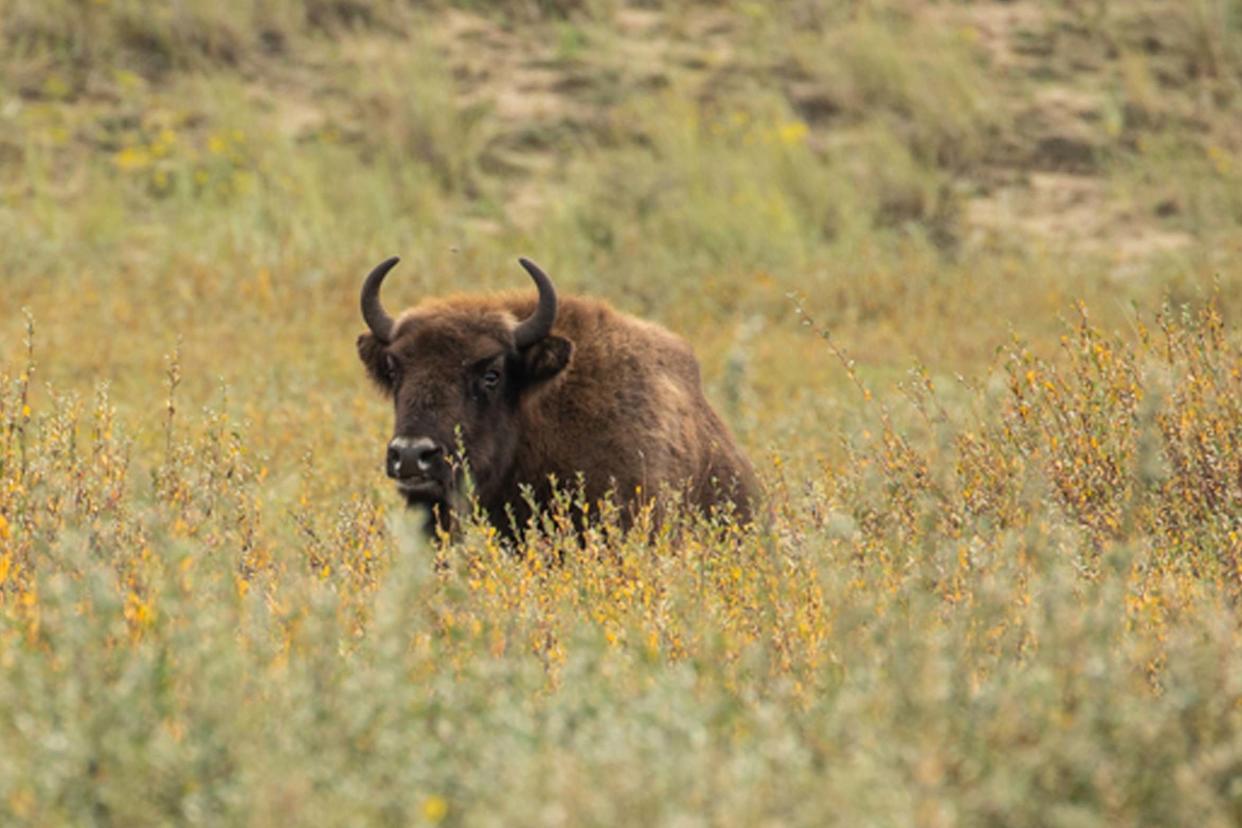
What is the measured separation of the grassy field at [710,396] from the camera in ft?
13.3

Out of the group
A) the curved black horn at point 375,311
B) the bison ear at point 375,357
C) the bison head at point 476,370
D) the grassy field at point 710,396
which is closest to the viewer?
the grassy field at point 710,396

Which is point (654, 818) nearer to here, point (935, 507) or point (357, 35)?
point (935, 507)

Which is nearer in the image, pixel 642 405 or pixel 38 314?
pixel 642 405

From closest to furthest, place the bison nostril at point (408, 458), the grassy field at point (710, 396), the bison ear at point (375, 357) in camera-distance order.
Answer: the grassy field at point (710, 396)
the bison nostril at point (408, 458)
the bison ear at point (375, 357)

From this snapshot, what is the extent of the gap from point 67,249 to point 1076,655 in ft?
48.9

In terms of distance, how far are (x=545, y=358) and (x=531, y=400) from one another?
7.7 inches

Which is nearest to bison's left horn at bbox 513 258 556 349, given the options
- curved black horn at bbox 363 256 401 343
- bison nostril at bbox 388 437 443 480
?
curved black horn at bbox 363 256 401 343

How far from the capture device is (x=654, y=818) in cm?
360

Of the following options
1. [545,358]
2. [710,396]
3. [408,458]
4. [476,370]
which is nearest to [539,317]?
[545,358]

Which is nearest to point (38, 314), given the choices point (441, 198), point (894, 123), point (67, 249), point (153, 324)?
point (153, 324)

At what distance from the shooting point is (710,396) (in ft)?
41.4

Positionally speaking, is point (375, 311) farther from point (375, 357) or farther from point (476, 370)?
point (476, 370)

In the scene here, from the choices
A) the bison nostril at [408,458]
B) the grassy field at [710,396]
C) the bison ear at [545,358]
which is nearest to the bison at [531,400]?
the bison ear at [545,358]

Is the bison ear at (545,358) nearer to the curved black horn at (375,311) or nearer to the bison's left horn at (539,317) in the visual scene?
the bison's left horn at (539,317)
